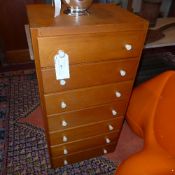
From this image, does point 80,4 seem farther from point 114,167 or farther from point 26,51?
point 26,51

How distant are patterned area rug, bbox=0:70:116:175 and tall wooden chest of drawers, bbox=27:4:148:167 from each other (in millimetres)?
269

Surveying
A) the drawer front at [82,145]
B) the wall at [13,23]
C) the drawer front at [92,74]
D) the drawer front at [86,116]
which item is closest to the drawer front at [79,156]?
the drawer front at [82,145]

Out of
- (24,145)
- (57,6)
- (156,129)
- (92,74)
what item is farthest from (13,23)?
(156,129)

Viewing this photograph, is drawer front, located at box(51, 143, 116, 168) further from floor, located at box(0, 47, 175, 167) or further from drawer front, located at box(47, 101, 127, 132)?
drawer front, located at box(47, 101, 127, 132)

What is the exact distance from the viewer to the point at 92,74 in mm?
902

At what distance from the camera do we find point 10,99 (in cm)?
201

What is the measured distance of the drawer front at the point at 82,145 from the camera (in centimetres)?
122

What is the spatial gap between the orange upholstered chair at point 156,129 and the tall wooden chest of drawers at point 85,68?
0.82 feet

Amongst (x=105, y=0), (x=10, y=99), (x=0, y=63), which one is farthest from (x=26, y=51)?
(x=105, y=0)

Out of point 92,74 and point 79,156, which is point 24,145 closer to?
point 79,156

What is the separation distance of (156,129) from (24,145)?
3.50 feet

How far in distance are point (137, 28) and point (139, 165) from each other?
80 centimetres

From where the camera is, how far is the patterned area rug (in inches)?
54.8

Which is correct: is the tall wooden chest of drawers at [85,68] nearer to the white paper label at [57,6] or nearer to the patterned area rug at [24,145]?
the white paper label at [57,6]
